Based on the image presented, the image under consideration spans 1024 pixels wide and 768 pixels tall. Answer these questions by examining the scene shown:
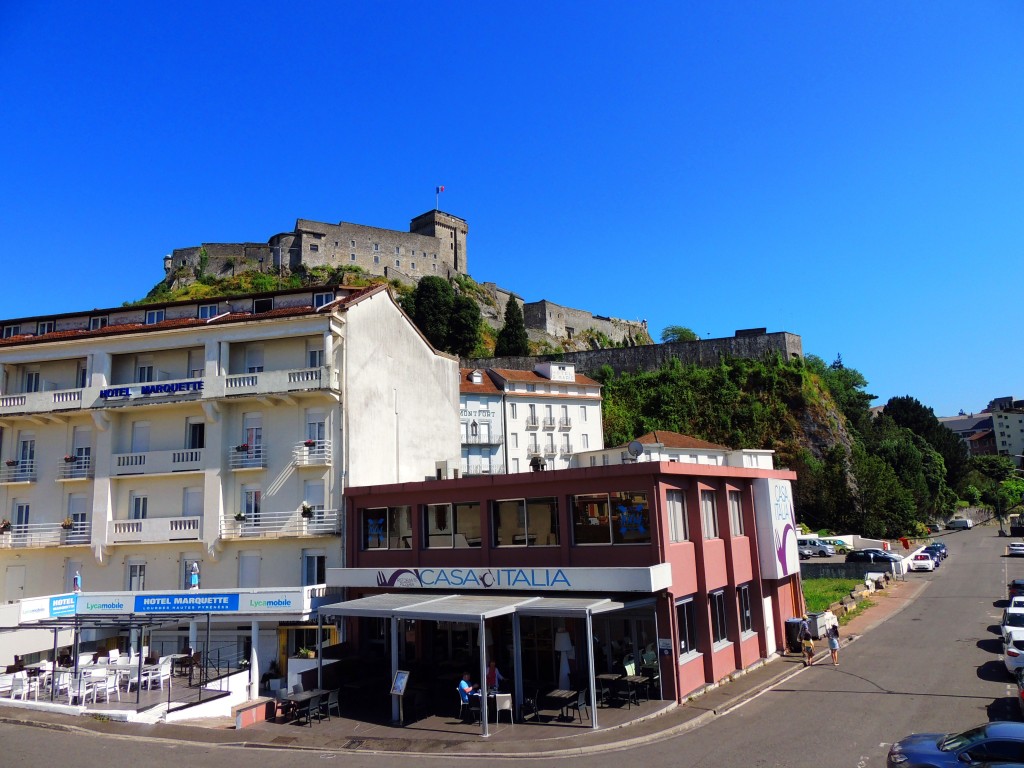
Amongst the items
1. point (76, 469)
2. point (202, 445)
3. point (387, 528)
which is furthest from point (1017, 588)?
point (76, 469)

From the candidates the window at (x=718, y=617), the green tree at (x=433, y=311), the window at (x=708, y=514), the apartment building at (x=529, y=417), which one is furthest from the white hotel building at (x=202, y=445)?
the green tree at (x=433, y=311)

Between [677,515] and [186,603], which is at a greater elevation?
[677,515]

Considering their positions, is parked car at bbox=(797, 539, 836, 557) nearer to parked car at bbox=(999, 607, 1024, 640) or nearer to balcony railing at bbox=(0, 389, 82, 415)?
parked car at bbox=(999, 607, 1024, 640)

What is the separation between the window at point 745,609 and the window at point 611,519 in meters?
6.39

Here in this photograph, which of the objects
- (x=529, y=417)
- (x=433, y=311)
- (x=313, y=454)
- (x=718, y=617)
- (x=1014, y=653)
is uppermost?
(x=433, y=311)

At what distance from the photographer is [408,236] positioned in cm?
10269

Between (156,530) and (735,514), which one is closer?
(735,514)

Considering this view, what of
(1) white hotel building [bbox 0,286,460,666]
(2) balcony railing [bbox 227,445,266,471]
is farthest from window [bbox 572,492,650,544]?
(2) balcony railing [bbox 227,445,266,471]

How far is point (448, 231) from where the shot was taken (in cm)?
11031

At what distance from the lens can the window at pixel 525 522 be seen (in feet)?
68.0

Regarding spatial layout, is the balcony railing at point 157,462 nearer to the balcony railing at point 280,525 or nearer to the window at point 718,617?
the balcony railing at point 280,525

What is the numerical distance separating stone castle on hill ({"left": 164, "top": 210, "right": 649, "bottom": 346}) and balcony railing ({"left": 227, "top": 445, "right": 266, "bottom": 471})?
2771 inches

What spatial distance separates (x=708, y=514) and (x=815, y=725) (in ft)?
23.2

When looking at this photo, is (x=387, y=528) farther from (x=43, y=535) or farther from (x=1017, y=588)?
(x=1017, y=588)
